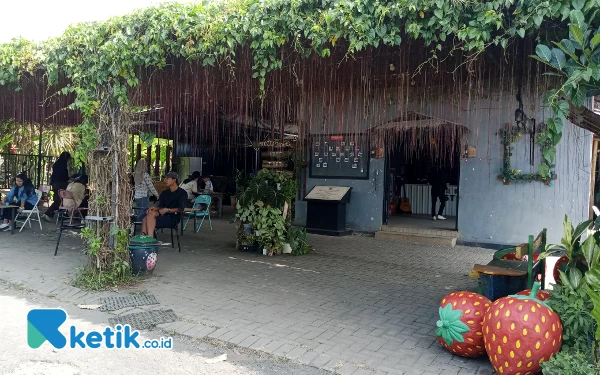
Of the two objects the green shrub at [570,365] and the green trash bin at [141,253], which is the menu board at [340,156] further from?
the green shrub at [570,365]

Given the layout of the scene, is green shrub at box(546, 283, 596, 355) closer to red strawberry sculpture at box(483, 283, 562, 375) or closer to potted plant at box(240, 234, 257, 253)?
red strawberry sculpture at box(483, 283, 562, 375)

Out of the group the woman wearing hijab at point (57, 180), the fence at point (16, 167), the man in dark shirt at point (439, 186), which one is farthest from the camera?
the fence at point (16, 167)

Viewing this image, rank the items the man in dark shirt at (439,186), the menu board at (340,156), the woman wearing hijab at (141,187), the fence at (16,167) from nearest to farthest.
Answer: the woman wearing hijab at (141,187), the menu board at (340,156), the man in dark shirt at (439,186), the fence at (16,167)

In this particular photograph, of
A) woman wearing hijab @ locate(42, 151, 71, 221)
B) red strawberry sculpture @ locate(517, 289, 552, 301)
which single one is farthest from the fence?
red strawberry sculpture @ locate(517, 289, 552, 301)

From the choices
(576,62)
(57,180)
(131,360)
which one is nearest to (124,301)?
(131,360)

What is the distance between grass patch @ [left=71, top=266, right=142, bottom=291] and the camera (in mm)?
5762

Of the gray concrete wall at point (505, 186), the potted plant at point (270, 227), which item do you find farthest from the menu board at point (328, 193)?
the potted plant at point (270, 227)

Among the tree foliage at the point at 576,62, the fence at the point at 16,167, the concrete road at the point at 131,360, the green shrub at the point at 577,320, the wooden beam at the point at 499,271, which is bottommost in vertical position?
the concrete road at the point at 131,360

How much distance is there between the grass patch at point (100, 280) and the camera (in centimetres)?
576

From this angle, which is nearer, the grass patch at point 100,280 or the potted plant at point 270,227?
the grass patch at point 100,280

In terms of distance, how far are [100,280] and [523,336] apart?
4.82 m

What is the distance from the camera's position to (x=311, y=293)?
581cm

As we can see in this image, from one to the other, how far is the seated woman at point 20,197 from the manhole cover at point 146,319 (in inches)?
277

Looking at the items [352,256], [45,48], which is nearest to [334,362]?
[352,256]
